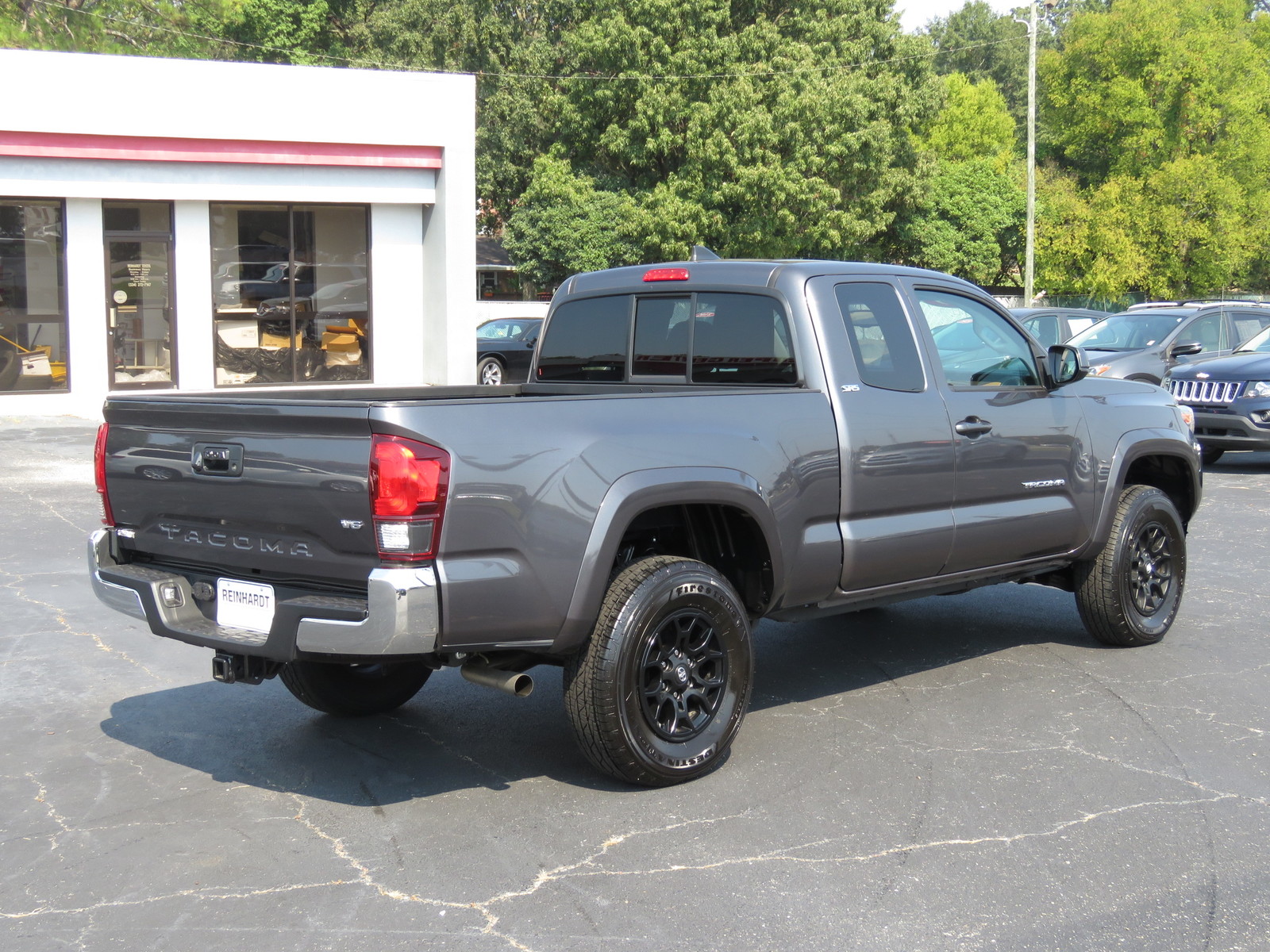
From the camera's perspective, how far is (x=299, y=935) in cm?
371

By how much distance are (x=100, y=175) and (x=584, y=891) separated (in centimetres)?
1840

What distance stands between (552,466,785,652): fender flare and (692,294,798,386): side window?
763mm

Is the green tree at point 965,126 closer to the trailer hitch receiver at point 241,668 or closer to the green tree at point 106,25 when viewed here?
the green tree at point 106,25

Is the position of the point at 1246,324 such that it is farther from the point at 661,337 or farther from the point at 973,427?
the point at 661,337

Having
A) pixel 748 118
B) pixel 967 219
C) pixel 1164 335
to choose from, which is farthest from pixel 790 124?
pixel 1164 335

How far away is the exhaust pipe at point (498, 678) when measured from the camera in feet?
14.8

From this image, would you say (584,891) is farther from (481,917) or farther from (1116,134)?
(1116,134)

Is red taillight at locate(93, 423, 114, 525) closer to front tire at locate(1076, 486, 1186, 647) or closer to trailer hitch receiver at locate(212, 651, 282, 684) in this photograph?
trailer hitch receiver at locate(212, 651, 282, 684)

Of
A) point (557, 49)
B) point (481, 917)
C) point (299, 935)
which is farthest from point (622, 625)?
point (557, 49)

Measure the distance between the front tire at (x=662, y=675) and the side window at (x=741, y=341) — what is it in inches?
42.7

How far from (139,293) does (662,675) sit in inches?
700

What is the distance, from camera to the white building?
19422 millimetres

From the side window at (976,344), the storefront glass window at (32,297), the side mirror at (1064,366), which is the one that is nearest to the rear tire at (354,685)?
the side window at (976,344)

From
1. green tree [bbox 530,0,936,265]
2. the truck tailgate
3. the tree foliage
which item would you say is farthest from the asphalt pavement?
the tree foliage
